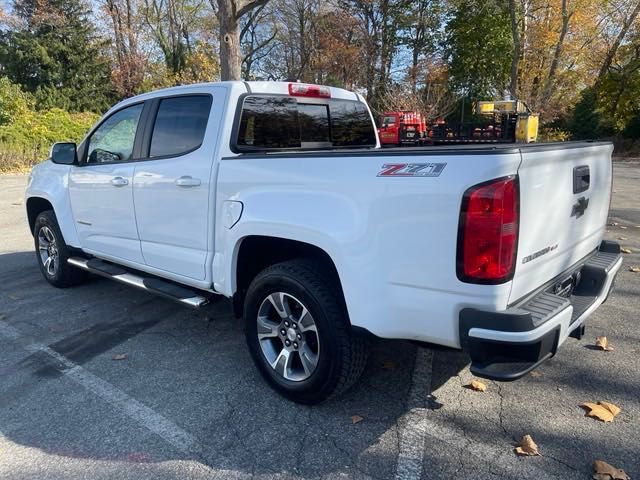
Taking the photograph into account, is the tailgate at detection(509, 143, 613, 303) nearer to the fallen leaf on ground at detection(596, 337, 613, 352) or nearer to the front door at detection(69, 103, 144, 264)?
the fallen leaf on ground at detection(596, 337, 613, 352)

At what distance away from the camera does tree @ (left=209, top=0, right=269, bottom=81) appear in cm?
1052

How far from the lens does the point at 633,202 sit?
1023 centimetres

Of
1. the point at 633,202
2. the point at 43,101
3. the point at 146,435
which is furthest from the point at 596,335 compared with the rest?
the point at 43,101

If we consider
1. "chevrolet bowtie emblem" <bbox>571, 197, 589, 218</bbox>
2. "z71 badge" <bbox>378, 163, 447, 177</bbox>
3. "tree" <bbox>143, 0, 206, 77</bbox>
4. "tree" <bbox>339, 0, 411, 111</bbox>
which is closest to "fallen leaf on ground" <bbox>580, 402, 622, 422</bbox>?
"chevrolet bowtie emblem" <bbox>571, 197, 589, 218</bbox>

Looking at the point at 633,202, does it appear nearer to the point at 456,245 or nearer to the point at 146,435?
the point at 456,245

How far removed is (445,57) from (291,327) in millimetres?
36544

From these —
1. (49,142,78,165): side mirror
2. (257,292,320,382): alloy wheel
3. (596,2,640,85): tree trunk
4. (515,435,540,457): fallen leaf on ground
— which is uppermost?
(596,2,640,85): tree trunk

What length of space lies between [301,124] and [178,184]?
3.56ft

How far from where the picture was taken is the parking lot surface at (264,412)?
2.53m

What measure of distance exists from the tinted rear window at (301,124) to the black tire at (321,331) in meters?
1.03

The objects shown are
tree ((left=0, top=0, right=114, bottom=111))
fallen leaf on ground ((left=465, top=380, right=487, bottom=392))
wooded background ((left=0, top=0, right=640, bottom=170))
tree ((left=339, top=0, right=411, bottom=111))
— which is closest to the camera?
fallen leaf on ground ((left=465, top=380, right=487, bottom=392))

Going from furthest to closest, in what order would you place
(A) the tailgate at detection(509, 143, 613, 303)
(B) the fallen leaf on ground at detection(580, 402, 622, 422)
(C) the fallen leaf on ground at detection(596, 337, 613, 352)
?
(C) the fallen leaf on ground at detection(596, 337, 613, 352) → (B) the fallen leaf on ground at detection(580, 402, 622, 422) → (A) the tailgate at detection(509, 143, 613, 303)

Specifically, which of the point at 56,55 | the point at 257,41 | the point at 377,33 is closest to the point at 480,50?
the point at 377,33

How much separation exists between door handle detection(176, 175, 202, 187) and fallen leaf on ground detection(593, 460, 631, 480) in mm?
2810
